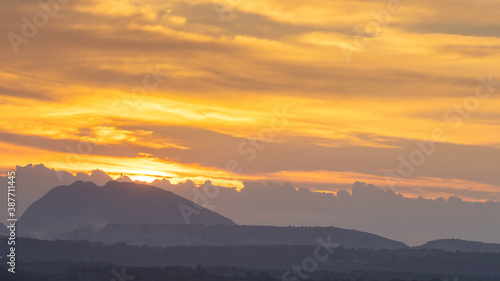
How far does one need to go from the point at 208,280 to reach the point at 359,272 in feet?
210

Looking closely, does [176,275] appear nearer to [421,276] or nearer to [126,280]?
[126,280]

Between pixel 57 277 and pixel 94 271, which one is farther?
pixel 94 271

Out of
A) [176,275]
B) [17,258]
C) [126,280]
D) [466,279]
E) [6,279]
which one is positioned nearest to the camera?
[6,279]

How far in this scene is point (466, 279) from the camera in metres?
182

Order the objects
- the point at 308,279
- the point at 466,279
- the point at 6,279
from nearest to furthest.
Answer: the point at 6,279 → the point at 308,279 → the point at 466,279

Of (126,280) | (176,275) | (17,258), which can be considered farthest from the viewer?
(17,258)

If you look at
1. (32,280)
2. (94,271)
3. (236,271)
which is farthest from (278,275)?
(32,280)

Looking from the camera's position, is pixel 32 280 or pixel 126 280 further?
pixel 126 280

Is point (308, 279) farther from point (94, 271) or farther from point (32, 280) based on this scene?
point (32, 280)

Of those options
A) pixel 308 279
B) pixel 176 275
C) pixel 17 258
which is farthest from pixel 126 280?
pixel 17 258

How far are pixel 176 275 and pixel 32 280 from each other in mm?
30496

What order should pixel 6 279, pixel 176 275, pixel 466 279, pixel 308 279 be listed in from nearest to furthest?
1. pixel 6 279
2. pixel 176 275
3. pixel 308 279
4. pixel 466 279

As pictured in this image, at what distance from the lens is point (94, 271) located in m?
159

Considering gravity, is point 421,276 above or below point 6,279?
above
